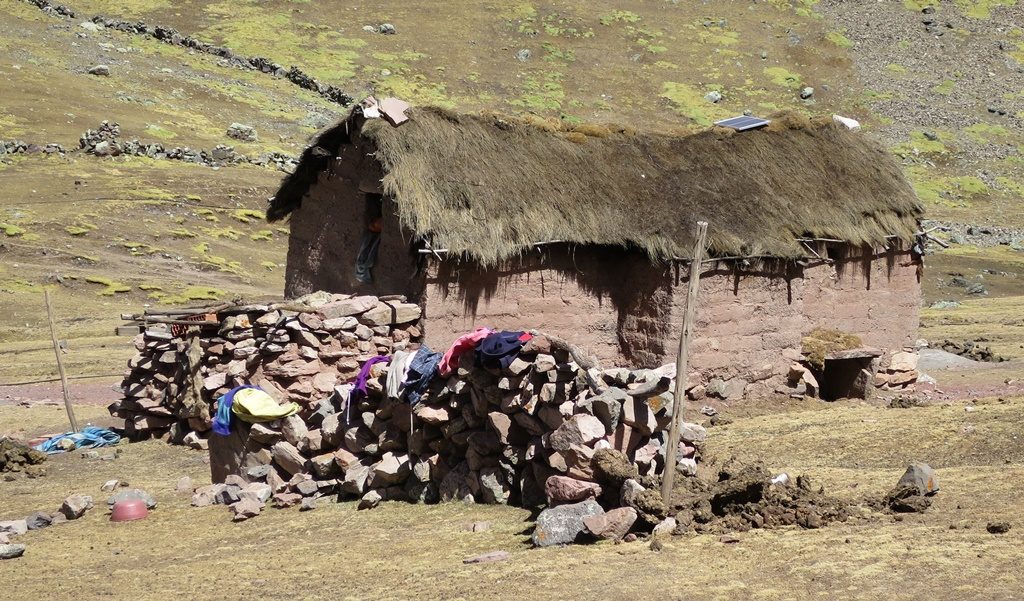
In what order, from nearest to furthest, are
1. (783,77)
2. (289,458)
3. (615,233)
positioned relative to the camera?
(289,458)
(615,233)
(783,77)

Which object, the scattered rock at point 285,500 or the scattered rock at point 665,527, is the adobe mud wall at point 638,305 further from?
the scattered rock at point 665,527

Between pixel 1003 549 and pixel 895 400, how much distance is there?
27.6 feet

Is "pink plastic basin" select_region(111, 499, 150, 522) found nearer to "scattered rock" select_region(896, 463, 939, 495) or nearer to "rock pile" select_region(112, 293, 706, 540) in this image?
"rock pile" select_region(112, 293, 706, 540)

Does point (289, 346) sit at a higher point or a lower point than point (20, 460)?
higher

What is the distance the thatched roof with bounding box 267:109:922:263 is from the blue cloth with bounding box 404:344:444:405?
2.66m

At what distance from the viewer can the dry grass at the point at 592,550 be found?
8195 millimetres

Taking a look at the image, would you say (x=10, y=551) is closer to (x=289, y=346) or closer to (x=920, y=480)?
(x=289, y=346)

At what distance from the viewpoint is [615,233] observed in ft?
52.9

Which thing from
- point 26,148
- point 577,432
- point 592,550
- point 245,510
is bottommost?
point 245,510

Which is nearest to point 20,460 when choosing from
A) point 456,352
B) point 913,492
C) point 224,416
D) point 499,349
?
point 224,416

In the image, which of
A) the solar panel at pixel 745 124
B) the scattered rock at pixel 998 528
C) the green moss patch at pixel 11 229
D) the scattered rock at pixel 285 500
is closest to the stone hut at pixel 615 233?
the solar panel at pixel 745 124

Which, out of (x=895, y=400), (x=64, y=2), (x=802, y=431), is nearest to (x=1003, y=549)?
(x=802, y=431)

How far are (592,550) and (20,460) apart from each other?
30.3ft

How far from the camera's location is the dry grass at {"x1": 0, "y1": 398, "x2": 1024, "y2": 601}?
26.9 feet
